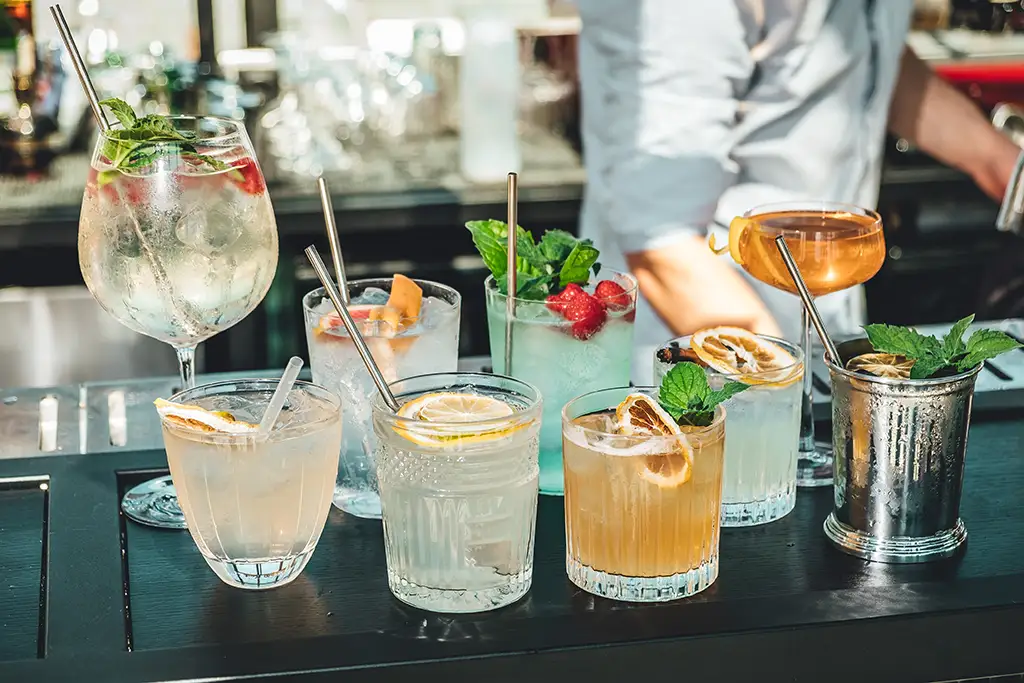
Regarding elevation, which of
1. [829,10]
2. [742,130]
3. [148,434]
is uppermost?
[829,10]

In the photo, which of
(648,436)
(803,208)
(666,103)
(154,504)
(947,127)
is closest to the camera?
(648,436)

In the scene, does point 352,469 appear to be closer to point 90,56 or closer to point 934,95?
point 934,95

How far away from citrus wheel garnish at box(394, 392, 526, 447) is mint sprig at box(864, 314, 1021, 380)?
0.30 m

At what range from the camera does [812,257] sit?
4.06ft

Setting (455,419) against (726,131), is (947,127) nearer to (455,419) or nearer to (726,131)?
(726,131)

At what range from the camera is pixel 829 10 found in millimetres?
2135

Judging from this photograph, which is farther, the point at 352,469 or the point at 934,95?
the point at 934,95

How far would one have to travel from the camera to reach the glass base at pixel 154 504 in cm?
112

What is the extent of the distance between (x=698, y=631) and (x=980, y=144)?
1.64m

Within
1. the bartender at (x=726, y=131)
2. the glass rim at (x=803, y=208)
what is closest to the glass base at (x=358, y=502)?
the glass rim at (x=803, y=208)

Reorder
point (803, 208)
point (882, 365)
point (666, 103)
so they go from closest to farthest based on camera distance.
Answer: point (882, 365) → point (803, 208) → point (666, 103)

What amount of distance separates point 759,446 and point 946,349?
6.6 inches

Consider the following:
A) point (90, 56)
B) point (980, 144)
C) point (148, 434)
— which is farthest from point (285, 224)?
point (148, 434)

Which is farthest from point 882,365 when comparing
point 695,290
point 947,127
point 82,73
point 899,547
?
point 947,127
